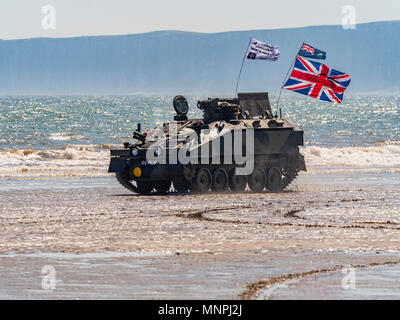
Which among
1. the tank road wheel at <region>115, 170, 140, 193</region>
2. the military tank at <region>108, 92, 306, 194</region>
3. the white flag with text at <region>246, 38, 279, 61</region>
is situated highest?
the white flag with text at <region>246, 38, 279, 61</region>

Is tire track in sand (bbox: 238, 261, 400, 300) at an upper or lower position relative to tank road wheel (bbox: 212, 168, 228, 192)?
lower

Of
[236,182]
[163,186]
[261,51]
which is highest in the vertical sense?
[261,51]

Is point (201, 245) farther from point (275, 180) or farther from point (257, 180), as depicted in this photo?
point (275, 180)

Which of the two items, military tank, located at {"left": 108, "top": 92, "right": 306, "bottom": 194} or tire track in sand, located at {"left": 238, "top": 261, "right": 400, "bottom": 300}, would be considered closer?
tire track in sand, located at {"left": 238, "top": 261, "right": 400, "bottom": 300}

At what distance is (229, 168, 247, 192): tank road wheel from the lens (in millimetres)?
30109

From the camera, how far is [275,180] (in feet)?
102

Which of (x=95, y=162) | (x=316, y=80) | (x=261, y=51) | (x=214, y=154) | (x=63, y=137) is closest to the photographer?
(x=214, y=154)

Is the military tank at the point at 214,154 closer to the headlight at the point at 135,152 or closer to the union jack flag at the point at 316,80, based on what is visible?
the headlight at the point at 135,152

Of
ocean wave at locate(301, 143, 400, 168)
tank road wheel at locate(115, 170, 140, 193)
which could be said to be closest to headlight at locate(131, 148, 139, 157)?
tank road wheel at locate(115, 170, 140, 193)

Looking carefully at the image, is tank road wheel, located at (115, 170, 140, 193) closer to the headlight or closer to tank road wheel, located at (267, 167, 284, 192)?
the headlight

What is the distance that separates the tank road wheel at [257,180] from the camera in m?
30.6

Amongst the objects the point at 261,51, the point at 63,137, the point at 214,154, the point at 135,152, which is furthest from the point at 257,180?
the point at 63,137

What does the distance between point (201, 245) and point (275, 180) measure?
14.4 metres
